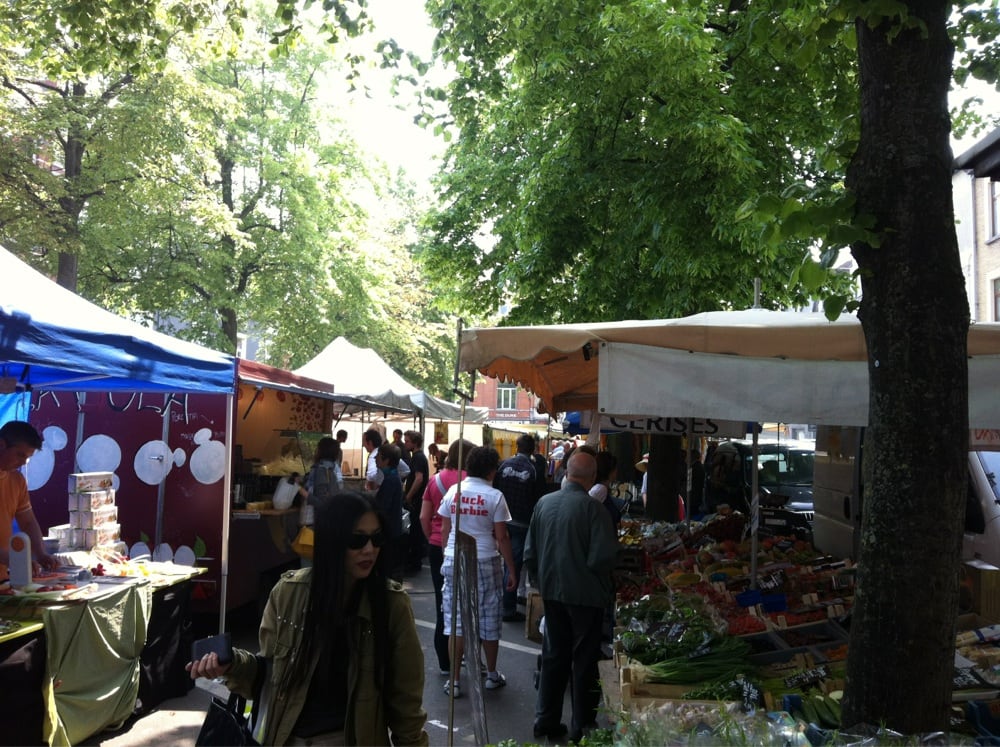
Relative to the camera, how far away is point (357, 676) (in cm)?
258

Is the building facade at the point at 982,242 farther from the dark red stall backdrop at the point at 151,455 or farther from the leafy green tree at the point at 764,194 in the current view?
the dark red stall backdrop at the point at 151,455

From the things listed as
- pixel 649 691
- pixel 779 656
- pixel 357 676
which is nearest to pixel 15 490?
pixel 357 676

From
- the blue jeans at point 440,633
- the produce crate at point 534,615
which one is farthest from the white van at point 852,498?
the blue jeans at point 440,633

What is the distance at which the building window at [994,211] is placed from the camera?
21.4 meters

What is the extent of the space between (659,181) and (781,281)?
2269 mm

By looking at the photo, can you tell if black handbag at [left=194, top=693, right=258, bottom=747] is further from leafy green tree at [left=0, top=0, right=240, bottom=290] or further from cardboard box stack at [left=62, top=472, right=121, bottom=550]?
leafy green tree at [left=0, top=0, right=240, bottom=290]

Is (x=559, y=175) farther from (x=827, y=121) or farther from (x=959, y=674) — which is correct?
(x=959, y=674)

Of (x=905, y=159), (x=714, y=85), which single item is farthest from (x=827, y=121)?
(x=905, y=159)

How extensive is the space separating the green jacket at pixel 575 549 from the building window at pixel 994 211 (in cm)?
2075

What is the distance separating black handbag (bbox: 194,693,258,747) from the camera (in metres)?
2.50

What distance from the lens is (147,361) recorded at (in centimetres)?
536

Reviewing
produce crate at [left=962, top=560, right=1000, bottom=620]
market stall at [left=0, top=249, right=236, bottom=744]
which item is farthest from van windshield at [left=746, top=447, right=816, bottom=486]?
market stall at [left=0, top=249, right=236, bottom=744]

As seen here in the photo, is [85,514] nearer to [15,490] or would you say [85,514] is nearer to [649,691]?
[15,490]

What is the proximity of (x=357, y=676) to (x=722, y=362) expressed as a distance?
8.85 ft
